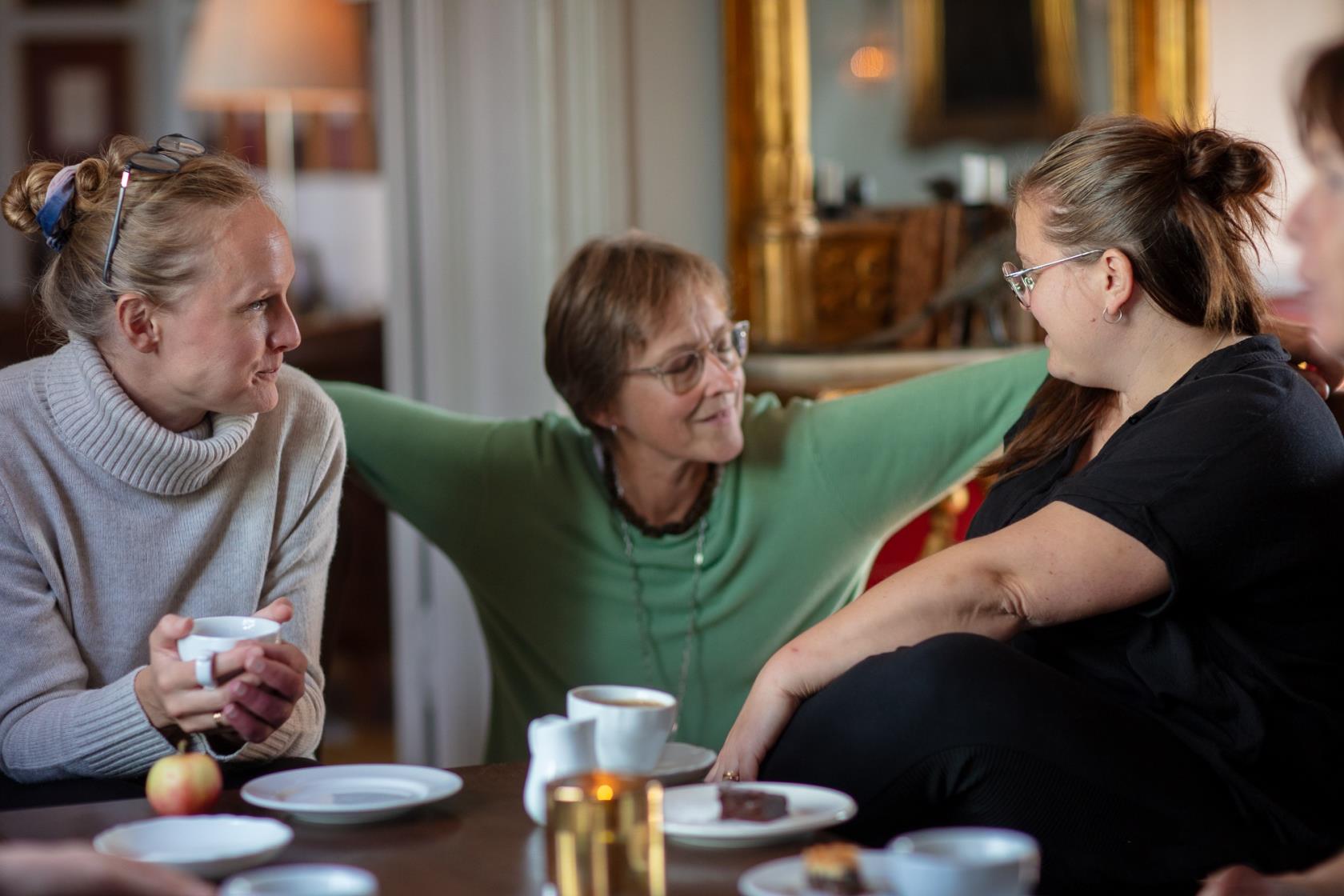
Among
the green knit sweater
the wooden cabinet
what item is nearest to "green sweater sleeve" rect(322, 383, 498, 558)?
the green knit sweater

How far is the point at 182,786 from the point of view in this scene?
48.7 inches

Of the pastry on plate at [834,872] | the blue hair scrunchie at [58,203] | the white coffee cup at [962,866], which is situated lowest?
the pastry on plate at [834,872]

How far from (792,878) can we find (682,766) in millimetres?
373

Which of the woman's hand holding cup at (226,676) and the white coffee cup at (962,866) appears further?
the woman's hand holding cup at (226,676)

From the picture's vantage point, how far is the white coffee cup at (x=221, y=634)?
4.33ft

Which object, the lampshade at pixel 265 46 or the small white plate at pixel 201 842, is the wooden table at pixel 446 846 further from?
the lampshade at pixel 265 46

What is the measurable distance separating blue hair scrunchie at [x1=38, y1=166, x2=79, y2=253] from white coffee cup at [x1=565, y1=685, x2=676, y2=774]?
0.88m

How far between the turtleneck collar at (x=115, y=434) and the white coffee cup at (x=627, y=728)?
0.64 meters

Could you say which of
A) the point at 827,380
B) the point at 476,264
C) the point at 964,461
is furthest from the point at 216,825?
the point at 827,380

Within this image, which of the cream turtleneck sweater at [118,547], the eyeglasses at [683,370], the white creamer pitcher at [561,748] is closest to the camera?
the white creamer pitcher at [561,748]

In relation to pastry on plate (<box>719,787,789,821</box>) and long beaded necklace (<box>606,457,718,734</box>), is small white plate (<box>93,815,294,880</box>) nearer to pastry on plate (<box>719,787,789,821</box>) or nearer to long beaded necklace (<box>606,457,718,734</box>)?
pastry on plate (<box>719,787,789,821</box>)

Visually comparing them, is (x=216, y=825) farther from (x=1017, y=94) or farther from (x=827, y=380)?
(x=1017, y=94)

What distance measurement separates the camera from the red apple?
1.24 meters

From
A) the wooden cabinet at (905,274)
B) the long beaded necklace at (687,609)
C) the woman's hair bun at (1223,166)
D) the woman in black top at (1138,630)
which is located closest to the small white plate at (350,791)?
the woman in black top at (1138,630)
